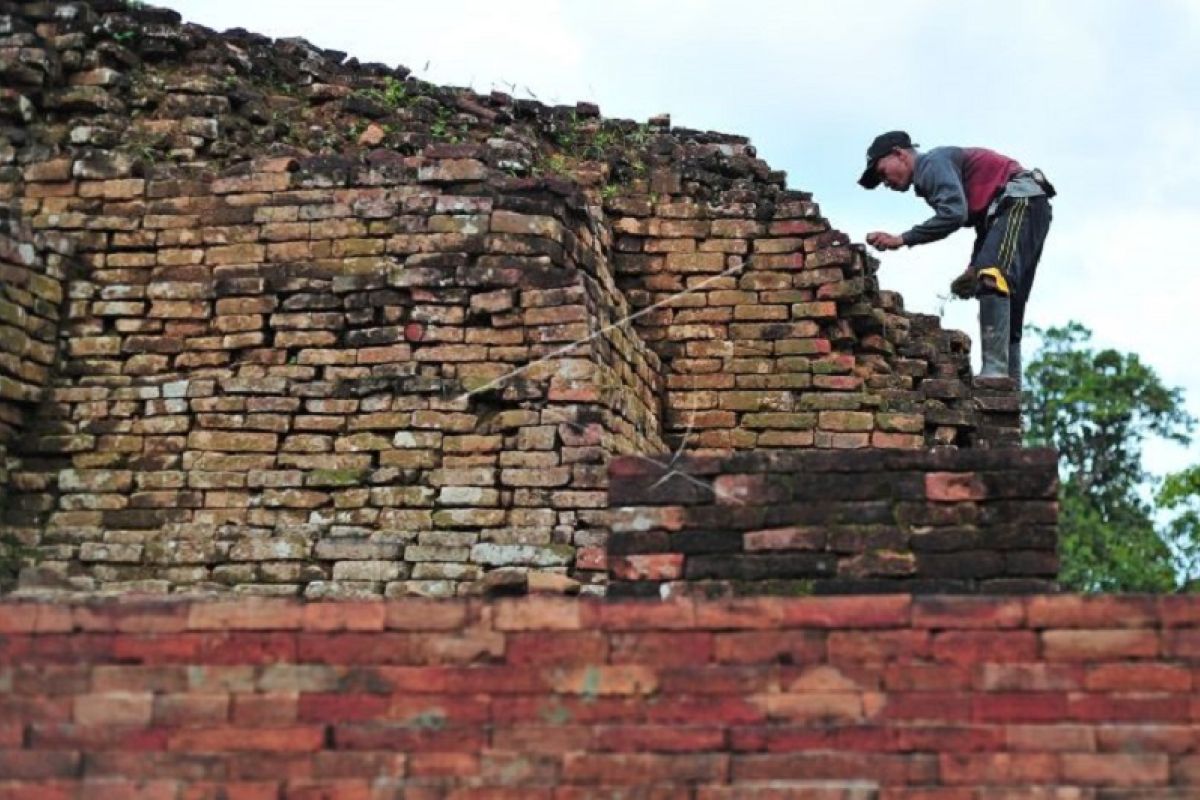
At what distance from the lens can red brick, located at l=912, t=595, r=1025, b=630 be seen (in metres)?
5.86

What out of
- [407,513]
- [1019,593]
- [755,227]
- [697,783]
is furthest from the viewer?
[755,227]

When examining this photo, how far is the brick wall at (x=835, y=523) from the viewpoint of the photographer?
20.7ft

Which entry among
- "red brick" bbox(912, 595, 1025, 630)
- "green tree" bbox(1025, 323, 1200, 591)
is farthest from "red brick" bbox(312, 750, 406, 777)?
"green tree" bbox(1025, 323, 1200, 591)

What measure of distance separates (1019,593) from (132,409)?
5403 mm

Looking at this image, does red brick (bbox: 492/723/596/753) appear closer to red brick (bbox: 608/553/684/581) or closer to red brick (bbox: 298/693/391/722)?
red brick (bbox: 298/693/391/722)

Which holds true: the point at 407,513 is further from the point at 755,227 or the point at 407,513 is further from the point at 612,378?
the point at 755,227

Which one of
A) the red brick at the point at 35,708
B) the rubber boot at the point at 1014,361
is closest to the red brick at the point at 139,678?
the red brick at the point at 35,708

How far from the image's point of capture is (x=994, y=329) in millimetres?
10125

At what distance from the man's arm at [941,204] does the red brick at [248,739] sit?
4.91 meters

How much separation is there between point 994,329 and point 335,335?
3314 millimetres

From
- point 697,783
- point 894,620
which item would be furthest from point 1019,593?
point 697,783

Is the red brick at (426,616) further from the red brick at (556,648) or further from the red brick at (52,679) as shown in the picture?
the red brick at (52,679)

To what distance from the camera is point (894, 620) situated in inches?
233

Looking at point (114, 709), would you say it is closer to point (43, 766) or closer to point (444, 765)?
point (43, 766)
